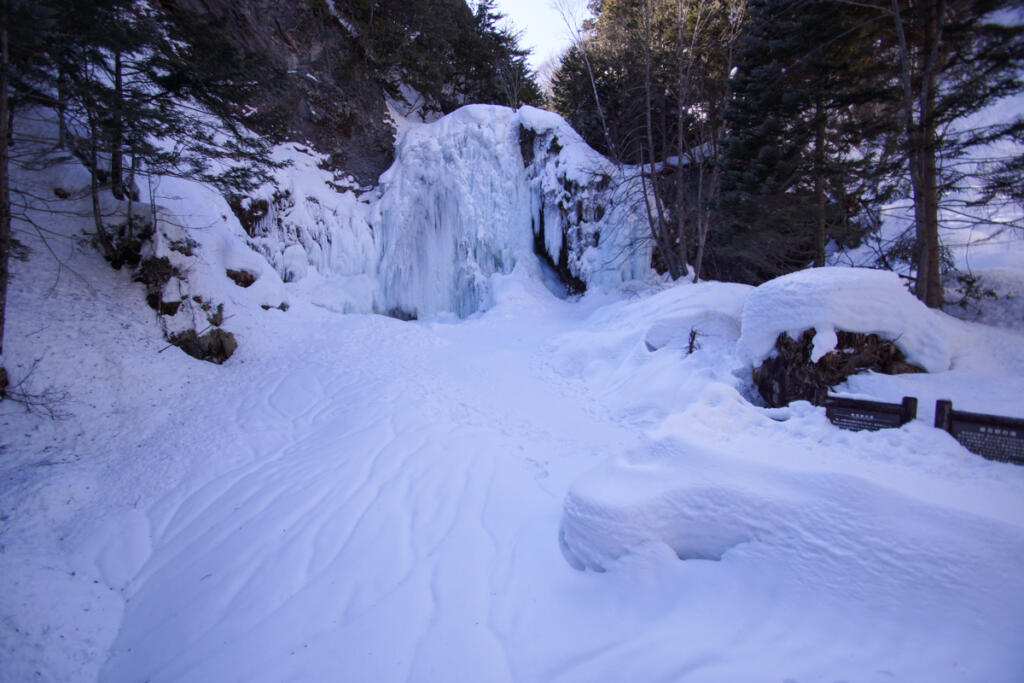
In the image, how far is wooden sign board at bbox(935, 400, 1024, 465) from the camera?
8.42ft

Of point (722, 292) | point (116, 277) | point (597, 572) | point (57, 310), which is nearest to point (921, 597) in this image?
point (597, 572)

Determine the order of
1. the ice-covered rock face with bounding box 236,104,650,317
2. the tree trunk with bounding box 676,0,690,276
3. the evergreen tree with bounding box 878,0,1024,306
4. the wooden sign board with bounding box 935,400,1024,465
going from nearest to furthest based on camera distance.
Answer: the wooden sign board with bounding box 935,400,1024,465, the evergreen tree with bounding box 878,0,1024,306, the tree trunk with bounding box 676,0,690,276, the ice-covered rock face with bounding box 236,104,650,317

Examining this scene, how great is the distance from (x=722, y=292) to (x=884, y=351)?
2795 mm

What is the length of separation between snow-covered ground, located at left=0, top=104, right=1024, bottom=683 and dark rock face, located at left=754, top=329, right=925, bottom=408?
27cm

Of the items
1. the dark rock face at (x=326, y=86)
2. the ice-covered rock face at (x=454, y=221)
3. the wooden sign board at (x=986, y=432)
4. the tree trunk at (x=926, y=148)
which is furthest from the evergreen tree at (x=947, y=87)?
the dark rock face at (x=326, y=86)

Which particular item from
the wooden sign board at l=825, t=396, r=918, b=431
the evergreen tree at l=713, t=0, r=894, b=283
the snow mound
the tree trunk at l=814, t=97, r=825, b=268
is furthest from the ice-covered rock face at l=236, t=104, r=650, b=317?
the wooden sign board at l=825, t=396, r=918, b=431

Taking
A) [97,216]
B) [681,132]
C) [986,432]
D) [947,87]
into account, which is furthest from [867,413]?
[97,216]

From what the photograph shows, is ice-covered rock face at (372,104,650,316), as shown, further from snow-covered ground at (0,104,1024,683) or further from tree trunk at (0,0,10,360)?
tree trunk at (0,0,10,360)

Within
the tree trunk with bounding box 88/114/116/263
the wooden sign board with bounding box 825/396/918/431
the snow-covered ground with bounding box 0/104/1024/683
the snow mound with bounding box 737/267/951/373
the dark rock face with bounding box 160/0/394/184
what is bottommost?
the snow-covered ground with bounding box 0/104/1024/683

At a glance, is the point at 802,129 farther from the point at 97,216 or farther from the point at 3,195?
the point at 97,216

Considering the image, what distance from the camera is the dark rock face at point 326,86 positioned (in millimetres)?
13938

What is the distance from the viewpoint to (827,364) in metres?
4.71

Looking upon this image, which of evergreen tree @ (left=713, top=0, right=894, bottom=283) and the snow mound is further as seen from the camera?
evergreen tree @ (left=713, top=0, right=894, bottom=283)

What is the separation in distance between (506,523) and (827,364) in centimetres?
397
